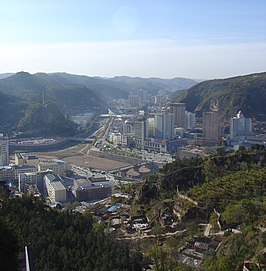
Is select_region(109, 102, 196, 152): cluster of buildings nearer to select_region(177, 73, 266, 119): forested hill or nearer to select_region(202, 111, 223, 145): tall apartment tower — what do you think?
select_region(202, 111, 223, 145): tall apartment tower

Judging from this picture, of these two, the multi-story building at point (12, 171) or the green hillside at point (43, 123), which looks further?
the green hillside at point (43, 123)

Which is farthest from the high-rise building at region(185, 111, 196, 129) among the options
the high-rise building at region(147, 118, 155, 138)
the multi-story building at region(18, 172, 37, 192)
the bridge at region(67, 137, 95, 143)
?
the multi-story building at region(18, 172, 37, 192)

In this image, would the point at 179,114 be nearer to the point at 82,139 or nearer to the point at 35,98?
the point at 82,139

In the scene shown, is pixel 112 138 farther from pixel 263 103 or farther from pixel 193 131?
pixel 263 103

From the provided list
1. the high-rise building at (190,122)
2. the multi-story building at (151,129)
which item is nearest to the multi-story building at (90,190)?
the multi-story building at (151,129)

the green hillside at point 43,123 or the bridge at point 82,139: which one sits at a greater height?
the green hillside at point 43,123

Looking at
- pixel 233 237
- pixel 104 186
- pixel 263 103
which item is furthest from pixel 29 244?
pixel 263 103

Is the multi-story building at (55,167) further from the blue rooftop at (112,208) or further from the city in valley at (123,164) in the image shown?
the blue rooftop at (112,208)
